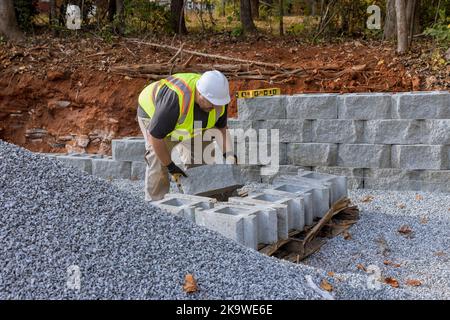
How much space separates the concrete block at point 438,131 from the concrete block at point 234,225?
3.15 metres

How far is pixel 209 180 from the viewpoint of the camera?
6.09 m

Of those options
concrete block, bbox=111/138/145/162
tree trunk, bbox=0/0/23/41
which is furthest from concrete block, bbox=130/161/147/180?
tree trunk, bbox=0/0/23/41

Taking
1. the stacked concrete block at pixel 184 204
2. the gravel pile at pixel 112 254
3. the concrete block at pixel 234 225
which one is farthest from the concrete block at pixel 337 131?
the gravel pile at pixel 112 254

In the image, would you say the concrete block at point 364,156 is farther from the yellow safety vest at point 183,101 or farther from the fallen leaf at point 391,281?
the fallen leaf at point 391,281

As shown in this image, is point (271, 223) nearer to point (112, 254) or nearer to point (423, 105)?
point (112, 254)

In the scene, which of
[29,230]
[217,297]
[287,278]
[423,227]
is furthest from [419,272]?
[29,230]

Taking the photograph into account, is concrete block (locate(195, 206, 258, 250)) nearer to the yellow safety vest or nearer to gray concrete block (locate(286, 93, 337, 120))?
the yellow safety vest

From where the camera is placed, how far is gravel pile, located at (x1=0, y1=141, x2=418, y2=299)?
3369 millimetres

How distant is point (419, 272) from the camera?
4.82 m

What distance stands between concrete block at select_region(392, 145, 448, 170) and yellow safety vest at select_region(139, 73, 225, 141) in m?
2.39

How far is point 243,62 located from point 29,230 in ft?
21.4

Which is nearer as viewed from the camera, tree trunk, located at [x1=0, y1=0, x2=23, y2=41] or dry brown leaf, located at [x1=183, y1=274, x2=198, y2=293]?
dry brown leaf, located at [x1=183, y1=274, x2=198, y2=293]

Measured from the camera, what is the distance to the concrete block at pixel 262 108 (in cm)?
757

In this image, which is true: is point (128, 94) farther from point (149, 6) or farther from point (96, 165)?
point (149, 6)
